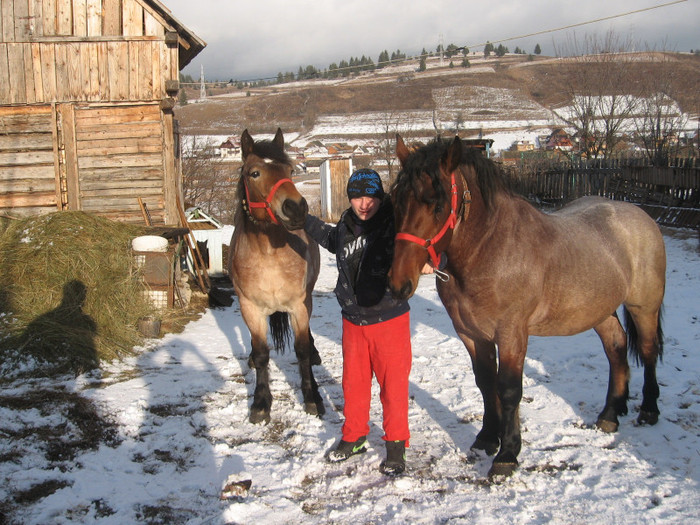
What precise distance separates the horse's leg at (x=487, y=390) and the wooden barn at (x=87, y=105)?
687cm

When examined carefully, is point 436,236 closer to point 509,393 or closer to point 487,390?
point 509,393

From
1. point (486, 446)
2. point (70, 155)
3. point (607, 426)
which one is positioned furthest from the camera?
point (70, 155)

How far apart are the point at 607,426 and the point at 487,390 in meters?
1.04

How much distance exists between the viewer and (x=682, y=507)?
277 cm

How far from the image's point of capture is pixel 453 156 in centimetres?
274

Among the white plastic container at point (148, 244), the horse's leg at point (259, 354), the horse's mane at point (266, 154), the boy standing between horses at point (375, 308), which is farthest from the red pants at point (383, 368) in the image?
the white plastic container at point (148, 244)

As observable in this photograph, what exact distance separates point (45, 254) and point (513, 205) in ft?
18.1

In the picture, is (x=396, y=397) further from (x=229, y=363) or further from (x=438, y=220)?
(x=229, y=363)

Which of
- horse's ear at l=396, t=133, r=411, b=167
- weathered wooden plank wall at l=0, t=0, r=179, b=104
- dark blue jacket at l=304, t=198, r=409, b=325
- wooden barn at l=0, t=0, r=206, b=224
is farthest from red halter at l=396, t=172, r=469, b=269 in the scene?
weathered wooden plank wall at l=0, t=0, r=179, b=104

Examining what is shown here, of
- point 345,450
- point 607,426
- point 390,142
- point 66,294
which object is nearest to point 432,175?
point 345,450

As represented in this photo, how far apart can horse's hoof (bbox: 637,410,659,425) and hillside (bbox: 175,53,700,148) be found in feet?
178

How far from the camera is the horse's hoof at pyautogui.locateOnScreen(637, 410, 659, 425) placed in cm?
387

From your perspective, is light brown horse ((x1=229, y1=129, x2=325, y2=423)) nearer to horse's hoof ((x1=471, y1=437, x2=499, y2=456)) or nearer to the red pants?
the red pants

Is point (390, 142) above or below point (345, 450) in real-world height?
above
